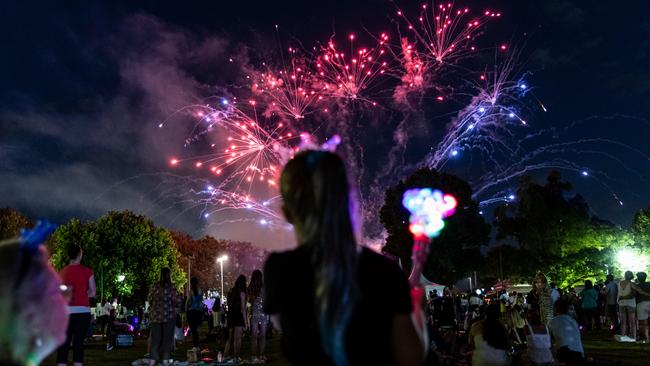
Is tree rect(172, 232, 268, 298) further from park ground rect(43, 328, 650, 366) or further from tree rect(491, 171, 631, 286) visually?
park ground rect(43, 328, 650, 366)

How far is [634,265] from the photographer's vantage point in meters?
40.6

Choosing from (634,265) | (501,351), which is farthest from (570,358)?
(634,265)

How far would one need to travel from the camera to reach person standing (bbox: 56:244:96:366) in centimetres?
869

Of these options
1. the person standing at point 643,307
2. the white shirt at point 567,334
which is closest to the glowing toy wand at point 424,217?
the white shirt at point 567,334

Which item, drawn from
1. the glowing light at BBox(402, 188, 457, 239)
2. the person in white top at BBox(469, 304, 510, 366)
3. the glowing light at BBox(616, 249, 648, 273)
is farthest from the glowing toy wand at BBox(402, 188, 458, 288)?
the glowing light at BBox(616, 249, 648, 273)

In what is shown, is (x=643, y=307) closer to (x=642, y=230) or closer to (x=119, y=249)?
(x=642, y=230)

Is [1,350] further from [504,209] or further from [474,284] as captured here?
[504,209]

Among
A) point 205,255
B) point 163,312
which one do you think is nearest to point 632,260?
point 163,312

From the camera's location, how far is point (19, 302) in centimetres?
229

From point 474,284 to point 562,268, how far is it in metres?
19.0

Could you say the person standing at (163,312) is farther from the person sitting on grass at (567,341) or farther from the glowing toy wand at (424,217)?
the glowing toy wand at (424,217)

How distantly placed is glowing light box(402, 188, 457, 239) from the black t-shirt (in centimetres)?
75

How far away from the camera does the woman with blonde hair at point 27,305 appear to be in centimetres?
227

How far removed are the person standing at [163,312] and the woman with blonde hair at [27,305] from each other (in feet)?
31.9
